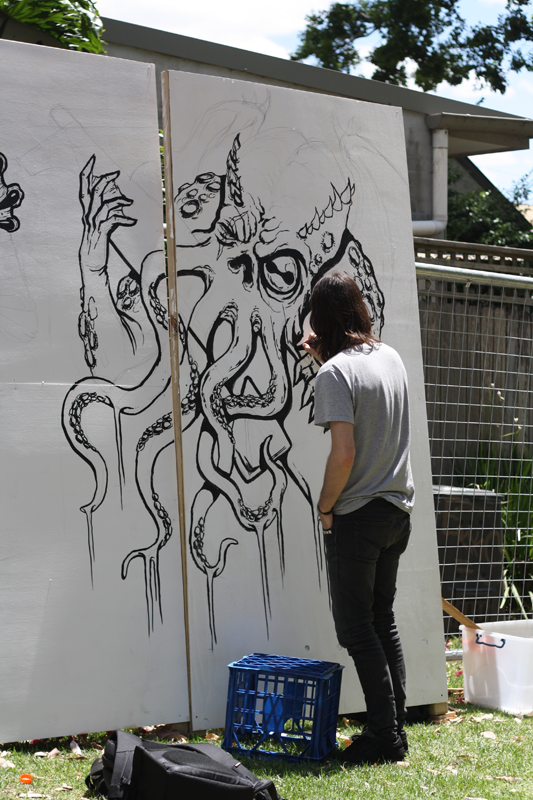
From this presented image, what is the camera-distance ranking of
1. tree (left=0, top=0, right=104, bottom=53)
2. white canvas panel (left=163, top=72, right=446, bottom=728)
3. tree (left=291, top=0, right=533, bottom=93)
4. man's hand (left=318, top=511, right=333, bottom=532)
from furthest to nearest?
tree (left=291, top=0, right=533, bottom=93), tree (left=0, top=0, right=104, bottom=53), white canvas panel (left=163, top=72, right=446, bottom=728), man's hand (left=318, top=511, right=333, bottom=532)

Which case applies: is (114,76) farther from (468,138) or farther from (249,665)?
(468,138)

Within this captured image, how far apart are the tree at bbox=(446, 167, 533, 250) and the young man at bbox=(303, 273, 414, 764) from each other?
31.3 ft

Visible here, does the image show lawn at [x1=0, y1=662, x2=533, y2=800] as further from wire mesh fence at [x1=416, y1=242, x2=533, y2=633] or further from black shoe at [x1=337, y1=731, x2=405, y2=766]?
wire mesh fence at [x1=416, y1=242, x2=533, y2=633]

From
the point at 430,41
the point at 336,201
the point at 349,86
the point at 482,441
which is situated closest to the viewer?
the point at 336,201

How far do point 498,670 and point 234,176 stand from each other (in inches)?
104

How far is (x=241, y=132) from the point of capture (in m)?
3.42

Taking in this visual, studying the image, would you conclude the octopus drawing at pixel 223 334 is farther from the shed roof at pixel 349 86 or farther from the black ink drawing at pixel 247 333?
the shed roof at pixel 349 86

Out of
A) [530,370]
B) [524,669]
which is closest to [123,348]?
[524,669]

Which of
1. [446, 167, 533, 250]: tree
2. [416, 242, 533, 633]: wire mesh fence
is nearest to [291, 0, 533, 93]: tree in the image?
[446, 167, 533, 250]: tree

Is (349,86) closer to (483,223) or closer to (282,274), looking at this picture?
(483,223)

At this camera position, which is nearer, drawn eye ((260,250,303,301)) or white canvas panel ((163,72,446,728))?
white canvas panel ((163,72,446,728))

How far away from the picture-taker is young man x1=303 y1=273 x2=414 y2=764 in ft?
9.35

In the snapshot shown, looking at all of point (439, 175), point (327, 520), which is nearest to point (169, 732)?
point (327, 520)

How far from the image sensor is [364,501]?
113 inches
